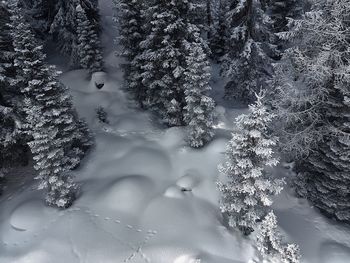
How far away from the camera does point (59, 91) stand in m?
17.8

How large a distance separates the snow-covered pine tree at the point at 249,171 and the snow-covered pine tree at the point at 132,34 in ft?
39.9

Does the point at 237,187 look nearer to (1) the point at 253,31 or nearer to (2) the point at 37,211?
(2) the point at 37,211

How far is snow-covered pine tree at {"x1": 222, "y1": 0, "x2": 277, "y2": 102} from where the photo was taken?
20712mm

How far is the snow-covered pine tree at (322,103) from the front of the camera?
1380 cm

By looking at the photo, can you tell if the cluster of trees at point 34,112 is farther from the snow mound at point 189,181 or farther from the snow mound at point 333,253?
the snow mound at point 333,253

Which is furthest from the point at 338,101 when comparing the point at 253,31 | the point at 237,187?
the point at 253,31

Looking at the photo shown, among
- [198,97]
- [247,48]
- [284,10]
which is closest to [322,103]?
[198,97]

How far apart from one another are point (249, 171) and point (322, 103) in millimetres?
6065

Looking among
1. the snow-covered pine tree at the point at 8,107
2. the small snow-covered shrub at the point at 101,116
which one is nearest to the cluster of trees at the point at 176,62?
the small snow-covered shrub at the point at 101,116

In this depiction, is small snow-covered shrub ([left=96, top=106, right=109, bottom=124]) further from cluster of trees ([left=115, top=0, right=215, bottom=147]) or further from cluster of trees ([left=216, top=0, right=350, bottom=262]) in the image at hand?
cluster of trees ([left=216, top=0, right=350, bottom=262])

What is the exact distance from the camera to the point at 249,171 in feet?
43.9

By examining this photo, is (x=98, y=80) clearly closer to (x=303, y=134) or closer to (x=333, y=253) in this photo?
(x=303, y=134)

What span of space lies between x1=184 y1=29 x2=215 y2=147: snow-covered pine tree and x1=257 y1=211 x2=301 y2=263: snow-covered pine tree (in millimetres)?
7701

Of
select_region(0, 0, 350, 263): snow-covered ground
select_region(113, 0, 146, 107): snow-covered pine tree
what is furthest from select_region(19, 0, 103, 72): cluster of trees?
select_region(0, 0, 350, 263): snow-covered ground
